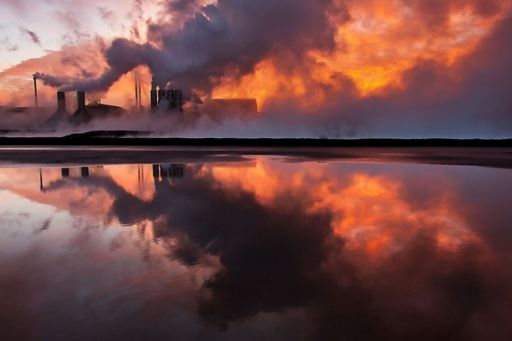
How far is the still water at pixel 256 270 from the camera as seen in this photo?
12.3ft

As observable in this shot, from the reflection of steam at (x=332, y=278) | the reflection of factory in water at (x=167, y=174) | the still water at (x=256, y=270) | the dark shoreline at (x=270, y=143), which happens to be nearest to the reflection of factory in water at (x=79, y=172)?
the reflection of factory in water at (x=167, y=174)

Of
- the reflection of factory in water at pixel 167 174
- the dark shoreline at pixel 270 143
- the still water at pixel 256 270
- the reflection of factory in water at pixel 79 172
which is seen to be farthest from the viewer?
the dark shoreline at pixel 270 143

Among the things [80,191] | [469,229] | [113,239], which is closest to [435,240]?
[469,229]

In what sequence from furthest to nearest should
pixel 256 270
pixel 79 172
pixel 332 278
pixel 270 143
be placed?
pixel 270 143, pixel 79 172, pixel 256 270, pixel 332 278

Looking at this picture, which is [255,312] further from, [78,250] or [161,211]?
[161,211]

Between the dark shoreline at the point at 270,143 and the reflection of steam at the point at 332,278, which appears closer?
the reflection of steam at the point at 332,278

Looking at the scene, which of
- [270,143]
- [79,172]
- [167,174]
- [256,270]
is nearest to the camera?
[256,270]

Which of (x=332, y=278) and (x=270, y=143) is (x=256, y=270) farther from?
(x=270, y=143)

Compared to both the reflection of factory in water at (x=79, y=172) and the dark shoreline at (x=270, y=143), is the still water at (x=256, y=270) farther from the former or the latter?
the dark shoreline at (x=270, y=143)

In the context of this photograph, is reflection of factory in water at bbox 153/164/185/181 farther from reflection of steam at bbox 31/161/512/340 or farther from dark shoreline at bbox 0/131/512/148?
dark shoreline at bbox 0/131/512/148

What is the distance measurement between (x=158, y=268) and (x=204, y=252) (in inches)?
38.0

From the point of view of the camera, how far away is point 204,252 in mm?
6039

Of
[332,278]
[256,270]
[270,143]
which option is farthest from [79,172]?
[270,143]

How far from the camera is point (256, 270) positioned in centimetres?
527
